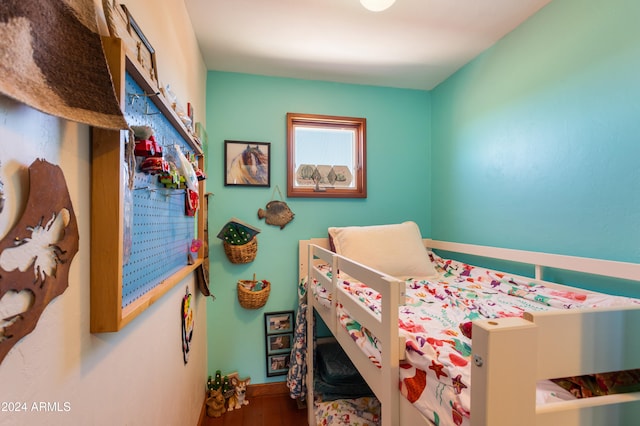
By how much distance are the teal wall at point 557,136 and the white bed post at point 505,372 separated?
108cm

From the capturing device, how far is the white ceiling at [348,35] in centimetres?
144

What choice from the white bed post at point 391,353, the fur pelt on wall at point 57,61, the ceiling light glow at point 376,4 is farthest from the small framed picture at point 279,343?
the ceiling light glow at point 376,4

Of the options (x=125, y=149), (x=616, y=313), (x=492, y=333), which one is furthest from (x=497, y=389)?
(x=125, y=149)

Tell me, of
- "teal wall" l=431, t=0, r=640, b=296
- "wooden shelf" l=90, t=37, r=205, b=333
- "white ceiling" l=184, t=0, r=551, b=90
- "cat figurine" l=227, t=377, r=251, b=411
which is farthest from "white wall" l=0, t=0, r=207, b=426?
"teal wall" l=431, t=0, r=640, b=296

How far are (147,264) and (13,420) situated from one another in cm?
49

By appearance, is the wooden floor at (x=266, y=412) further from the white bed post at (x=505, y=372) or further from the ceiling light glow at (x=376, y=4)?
the ceiling light glow at (x=376, y=4)

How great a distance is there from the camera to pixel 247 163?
6.70 ft

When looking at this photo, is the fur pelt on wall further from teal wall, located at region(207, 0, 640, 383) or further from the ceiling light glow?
teal wall, located at region(207, 0, 640, 383)

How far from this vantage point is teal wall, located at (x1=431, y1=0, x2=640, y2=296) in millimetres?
1116

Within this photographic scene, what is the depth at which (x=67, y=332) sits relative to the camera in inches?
19.5

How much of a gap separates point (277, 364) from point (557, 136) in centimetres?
228

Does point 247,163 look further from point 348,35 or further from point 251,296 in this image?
point 348,35

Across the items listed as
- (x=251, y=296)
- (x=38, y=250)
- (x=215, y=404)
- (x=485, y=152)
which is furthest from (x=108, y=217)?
(x=485, y=152)

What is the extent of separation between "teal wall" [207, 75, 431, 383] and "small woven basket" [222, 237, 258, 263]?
0.10 m
